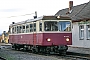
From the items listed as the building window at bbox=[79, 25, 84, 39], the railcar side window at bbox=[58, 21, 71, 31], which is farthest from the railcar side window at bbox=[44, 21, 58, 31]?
the building window at bbox=[79, 25, 84, 39]

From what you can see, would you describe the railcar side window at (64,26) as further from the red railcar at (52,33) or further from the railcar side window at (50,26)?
the railcar side window at (50,26)

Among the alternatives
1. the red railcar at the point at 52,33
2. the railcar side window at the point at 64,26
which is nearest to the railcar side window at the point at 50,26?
the red railcar at the point at 52,33

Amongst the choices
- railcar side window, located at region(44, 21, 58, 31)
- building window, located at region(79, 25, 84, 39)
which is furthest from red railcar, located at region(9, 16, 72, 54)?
building window, located at region(79, 25, 84, 39)

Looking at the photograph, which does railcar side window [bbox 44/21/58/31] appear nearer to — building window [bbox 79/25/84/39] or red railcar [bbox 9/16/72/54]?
red railcar [bbox 9/16/72/54]

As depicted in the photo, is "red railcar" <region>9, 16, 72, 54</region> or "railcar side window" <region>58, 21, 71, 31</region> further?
"railcar side window" <region>58, 21, 71, 31</region>

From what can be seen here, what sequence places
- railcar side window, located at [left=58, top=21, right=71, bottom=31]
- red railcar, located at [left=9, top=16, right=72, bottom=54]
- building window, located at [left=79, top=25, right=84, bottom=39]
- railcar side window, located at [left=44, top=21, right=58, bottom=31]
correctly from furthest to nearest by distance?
1. building window, located at [left=79, top=25, right=84, bottom=39]
2. railcar side window, located at [left=58, top=21, right=71, bottom=31]
3. railcar side window, located at [left=44, top=21, right=58, bottom=31]
4. red railcar, located at [left=9, top=16, right=72, bottom=54]

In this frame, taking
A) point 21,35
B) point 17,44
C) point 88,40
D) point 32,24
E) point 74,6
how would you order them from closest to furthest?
1. point 32,24
2. point 21,35
3. point 17,44
4. point 88,40
5. point 74,6

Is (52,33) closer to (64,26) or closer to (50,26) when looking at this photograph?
(50,26)

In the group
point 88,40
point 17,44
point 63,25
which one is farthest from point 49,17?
point 88,40

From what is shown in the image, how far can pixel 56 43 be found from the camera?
2230cm

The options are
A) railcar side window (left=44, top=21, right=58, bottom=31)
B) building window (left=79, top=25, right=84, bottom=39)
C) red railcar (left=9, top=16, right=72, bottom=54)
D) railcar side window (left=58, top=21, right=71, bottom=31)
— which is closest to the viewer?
red railcar (left=9, top=16, right=72, bottom=54)

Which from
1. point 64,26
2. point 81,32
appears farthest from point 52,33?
point 81,32

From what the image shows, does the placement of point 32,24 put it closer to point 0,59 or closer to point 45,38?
point 45,38

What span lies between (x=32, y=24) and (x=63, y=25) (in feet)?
10.5
